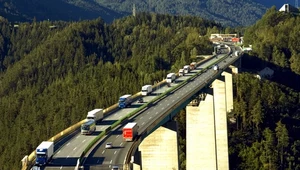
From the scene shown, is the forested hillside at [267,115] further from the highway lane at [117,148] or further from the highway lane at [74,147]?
the highway lane at [74,147]

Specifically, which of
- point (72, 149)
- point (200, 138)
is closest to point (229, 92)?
point (200, 138)

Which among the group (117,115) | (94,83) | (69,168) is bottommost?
(69,168)

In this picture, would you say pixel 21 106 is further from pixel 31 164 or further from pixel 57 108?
pixel 31 164

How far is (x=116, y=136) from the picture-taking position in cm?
5631

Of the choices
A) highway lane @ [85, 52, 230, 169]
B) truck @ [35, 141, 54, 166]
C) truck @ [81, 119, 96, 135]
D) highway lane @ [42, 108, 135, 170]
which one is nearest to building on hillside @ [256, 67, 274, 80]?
highway lane @ [85, 52, 230, 169]

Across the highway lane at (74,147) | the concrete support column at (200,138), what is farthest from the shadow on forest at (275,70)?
the highway lane at (74,147)

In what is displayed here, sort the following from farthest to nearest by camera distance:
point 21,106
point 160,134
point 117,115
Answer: point 21,106 → point 117,115 → point 160,134

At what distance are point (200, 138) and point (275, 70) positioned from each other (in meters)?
75.6

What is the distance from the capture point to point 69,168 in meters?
44.6

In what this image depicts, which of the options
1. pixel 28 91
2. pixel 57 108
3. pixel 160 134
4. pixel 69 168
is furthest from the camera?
pixel 28 91

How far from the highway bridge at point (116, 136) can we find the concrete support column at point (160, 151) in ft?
7.07

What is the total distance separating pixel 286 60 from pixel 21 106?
88.9 meters

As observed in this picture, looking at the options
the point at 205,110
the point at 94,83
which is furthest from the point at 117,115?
the point at 94,83

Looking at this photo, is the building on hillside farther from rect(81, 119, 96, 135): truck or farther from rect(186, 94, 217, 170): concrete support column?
rect(81, 119, 96, 135): truck
